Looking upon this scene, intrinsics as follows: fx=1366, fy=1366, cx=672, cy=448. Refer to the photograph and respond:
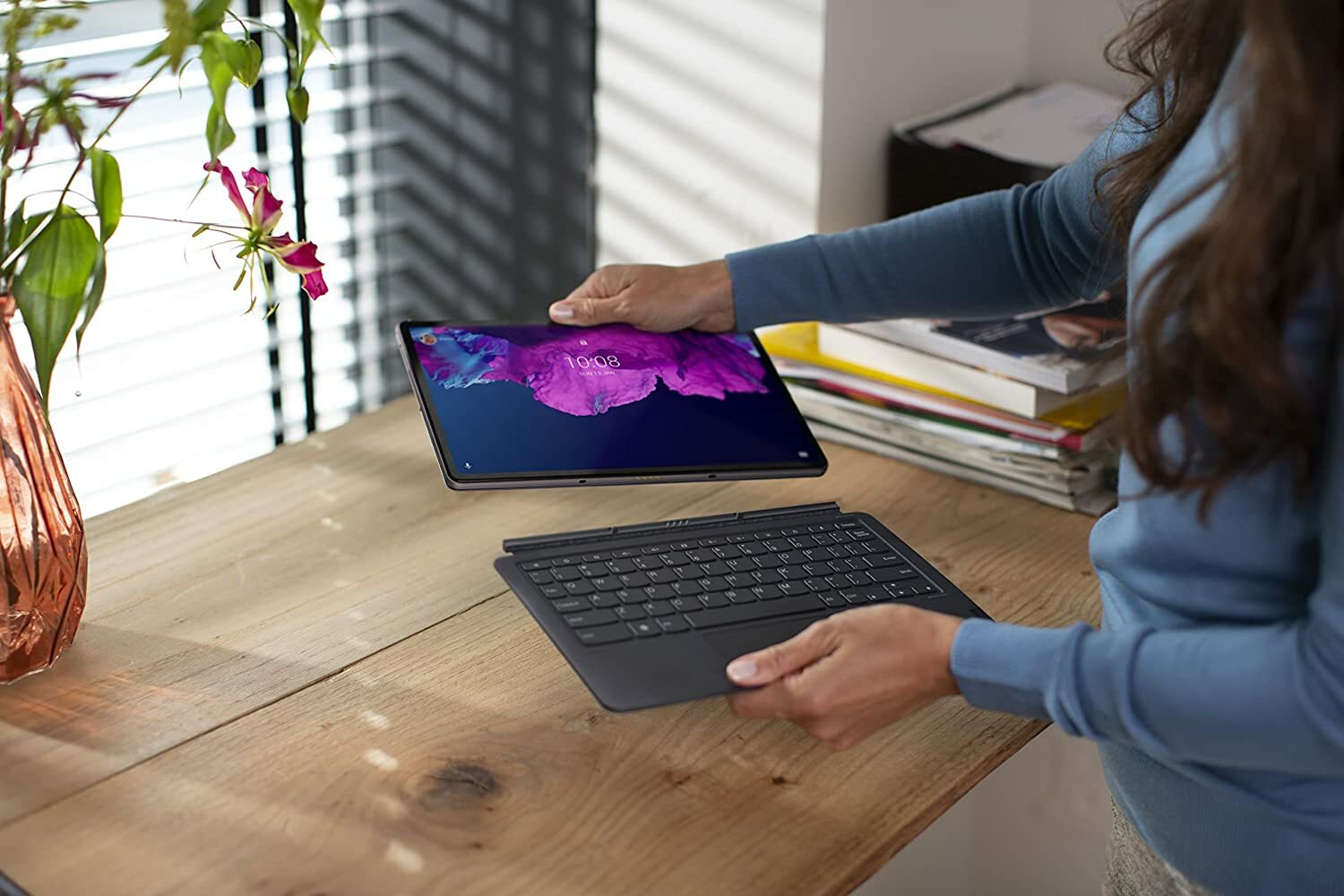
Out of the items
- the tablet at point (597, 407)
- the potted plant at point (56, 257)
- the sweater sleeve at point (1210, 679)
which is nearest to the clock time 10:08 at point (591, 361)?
the tablet at point (597, 407)

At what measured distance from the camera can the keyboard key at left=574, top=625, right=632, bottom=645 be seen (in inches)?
32.4

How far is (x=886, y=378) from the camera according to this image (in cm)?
129

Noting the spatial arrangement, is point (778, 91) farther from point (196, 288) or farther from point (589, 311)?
point (196, 288)

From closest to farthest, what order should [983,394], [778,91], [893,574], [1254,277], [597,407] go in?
[1254,277] → [893,574] → [597,407] → [983,394] → [778,91]

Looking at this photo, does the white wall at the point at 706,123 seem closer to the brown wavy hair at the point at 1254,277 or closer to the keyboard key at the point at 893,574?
the keyboard key at the point at 893,574

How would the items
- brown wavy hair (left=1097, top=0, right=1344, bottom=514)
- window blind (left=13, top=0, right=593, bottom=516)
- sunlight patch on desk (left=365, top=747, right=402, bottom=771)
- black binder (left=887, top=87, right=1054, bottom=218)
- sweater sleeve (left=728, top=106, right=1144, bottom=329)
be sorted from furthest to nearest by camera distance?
1. window blind (left=13, top=0, right=593, bottom=516)
2. black binder (left=887, top=87, right=1054, bottom=218)
3. sweater sleeve (left=728, top=106, right=1144, bottom=329)
4. sunlight patch on desk (left=365, top=747, right=402, bottom=771)
5. brown wavy hair (left=1097, top=0, right=1344, bottom=514)

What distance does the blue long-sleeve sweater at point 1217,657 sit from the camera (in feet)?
2.06

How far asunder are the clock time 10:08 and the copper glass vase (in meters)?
0.38

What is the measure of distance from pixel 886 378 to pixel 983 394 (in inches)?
3.9

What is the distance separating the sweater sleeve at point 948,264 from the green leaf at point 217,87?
46 cm

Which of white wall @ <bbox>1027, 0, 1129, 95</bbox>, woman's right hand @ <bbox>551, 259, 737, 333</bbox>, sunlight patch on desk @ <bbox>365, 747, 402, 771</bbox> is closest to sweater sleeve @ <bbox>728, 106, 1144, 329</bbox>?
woman's right hand @ <bbox>551, 259, 737, 333</bbox>

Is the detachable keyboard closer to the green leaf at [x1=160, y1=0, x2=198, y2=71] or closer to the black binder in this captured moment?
the green leaf at [x1=160, y1=0, x2=198, y2=71]

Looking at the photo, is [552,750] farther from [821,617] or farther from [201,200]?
[201,200]

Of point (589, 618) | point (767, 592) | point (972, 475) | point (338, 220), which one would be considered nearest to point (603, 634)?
point (589, 618)
